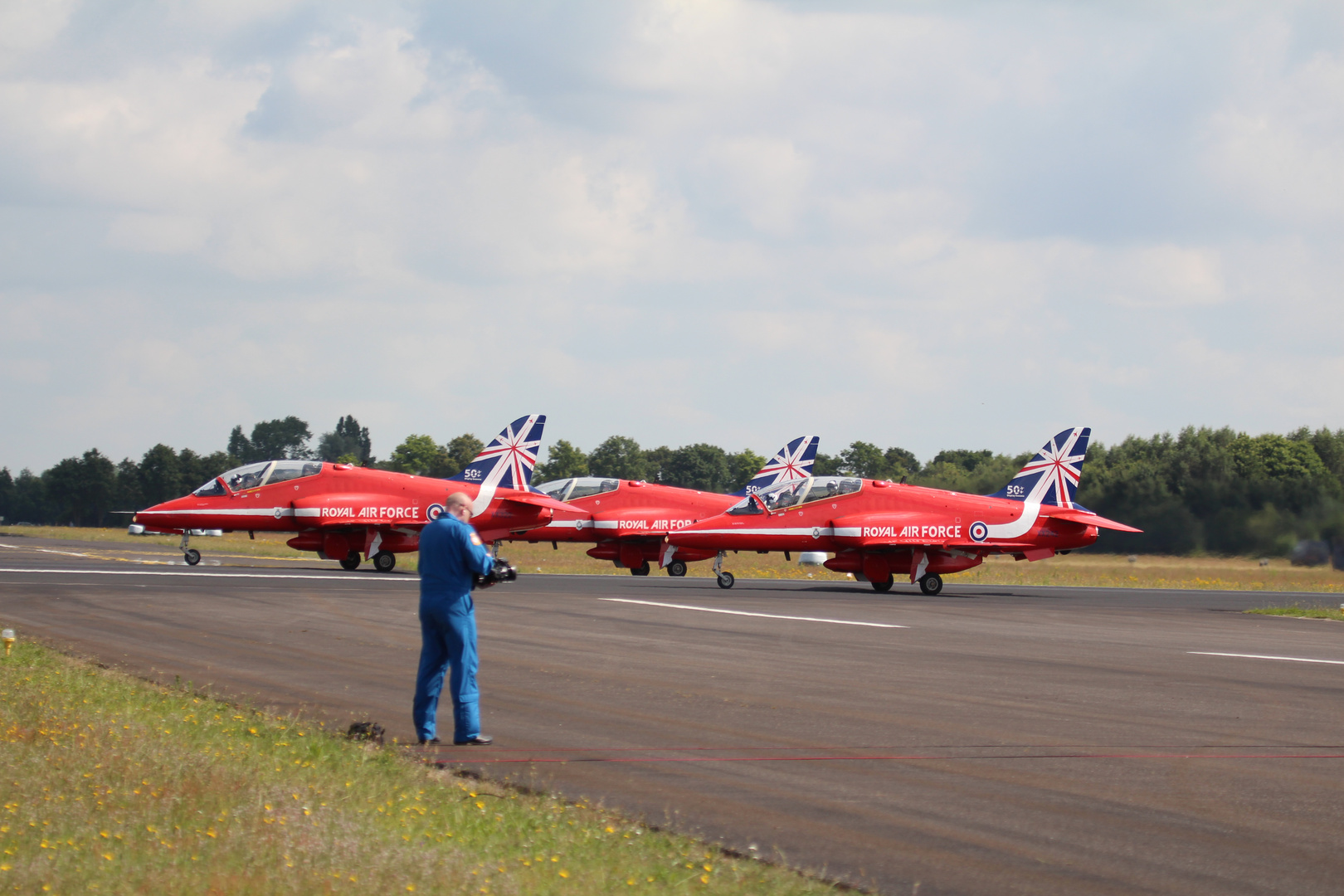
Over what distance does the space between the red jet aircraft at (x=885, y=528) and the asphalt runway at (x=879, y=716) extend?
28.4 ft

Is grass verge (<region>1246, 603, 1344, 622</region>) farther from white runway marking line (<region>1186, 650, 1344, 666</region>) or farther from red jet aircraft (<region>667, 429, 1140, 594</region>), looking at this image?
white runway marking line (<region>1186, 650, 1344, 666</region>)

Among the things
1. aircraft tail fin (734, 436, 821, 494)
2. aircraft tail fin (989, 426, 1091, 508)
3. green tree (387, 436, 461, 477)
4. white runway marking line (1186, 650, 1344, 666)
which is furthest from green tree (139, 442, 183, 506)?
white runway marking line (1186, 650, 1344, 666)

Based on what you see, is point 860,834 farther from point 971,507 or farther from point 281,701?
point 971,507

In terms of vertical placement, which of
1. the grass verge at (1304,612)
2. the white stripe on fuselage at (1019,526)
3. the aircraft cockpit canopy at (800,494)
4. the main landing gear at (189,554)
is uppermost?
the aircraft cockpit canopy at (800,494)

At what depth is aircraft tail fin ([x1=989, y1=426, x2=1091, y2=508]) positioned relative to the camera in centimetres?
3416

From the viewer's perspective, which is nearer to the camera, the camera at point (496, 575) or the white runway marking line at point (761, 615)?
the camera at point (496, 575)

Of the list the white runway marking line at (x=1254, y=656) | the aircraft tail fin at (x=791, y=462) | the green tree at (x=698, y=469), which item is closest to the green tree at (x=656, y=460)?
the green tree at (x=698, y=469)

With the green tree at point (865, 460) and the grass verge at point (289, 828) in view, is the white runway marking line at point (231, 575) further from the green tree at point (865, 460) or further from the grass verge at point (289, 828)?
the green tree at point (865, 460)

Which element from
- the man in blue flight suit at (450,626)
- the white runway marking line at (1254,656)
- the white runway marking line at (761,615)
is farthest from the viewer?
the white runway marking line at (761,615)

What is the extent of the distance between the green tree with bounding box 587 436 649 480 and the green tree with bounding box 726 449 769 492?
11.6 metres

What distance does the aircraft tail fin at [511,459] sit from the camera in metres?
37.9

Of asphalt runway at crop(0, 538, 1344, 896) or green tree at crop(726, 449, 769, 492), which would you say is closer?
asphalt runway at crop(0, 538, 1344, 896)

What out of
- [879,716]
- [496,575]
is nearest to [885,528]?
[879,716]

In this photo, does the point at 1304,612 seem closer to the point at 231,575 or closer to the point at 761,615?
the point at 761,615
